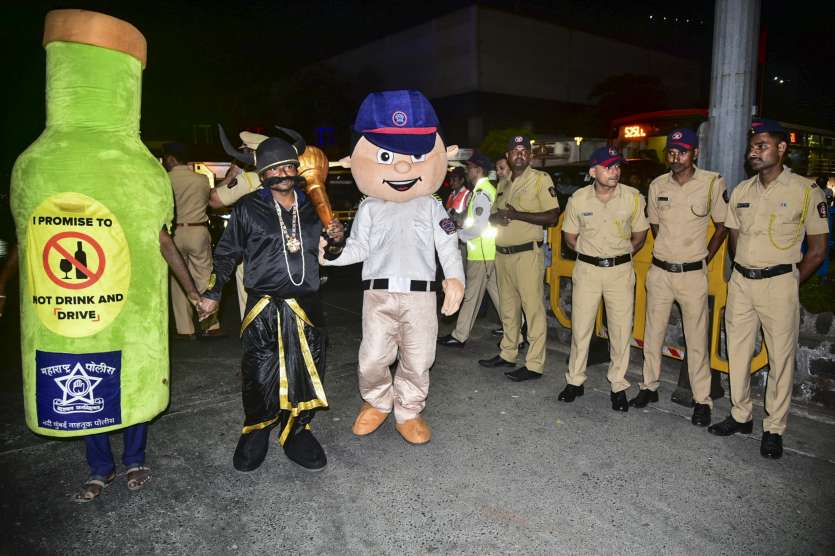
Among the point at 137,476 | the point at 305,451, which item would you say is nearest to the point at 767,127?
the point at 305,451

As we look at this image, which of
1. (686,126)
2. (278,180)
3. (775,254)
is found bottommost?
(775,254)

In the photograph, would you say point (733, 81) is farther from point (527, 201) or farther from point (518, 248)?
point (518, 248)

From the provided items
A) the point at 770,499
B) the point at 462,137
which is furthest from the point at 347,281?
the point at 462,137

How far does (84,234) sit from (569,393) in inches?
135

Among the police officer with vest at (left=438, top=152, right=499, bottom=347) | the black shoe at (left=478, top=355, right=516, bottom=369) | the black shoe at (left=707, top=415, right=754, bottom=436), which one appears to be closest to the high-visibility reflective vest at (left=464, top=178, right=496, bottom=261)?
the police officer with vest at (left=438, top=152, right=499, bottom=347)

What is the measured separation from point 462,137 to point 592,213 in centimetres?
3072

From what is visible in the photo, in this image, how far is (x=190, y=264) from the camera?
6500mm

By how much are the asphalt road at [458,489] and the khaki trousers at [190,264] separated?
1825 mm

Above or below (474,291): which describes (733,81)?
above

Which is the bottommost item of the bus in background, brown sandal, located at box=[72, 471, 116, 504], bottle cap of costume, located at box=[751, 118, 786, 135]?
brown sandal, located at box=[72, 471, 116, 504]

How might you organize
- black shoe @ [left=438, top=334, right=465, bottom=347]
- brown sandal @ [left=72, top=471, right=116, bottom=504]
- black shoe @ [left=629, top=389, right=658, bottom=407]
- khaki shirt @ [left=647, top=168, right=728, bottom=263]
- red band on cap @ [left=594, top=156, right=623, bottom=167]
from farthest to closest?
black shoe @ [left=438, top=334, right=465, bottom=347] → black shoe @ [left=629, top=389, right=658, bottom=407] → red band on cap @ [left=594, top=156, right=623, bottom=167] → khaki shirt @ [left=647, top=168, right=728, bottom=263] → brown sandal @ [left=72, top=471, right=116, bottom=504]

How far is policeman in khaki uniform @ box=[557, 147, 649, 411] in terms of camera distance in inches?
169

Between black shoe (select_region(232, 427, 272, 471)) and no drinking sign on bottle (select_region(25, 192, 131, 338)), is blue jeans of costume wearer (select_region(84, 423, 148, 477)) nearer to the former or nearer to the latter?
black shoe (select_region(232, 427, 272, 471))

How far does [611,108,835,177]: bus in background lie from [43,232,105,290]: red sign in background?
14.2m
